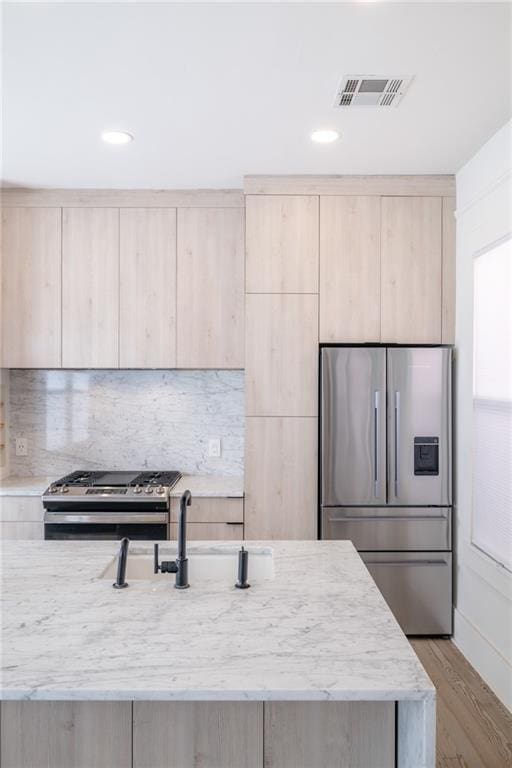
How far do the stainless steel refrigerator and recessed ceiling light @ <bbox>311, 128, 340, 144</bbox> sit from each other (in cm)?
115

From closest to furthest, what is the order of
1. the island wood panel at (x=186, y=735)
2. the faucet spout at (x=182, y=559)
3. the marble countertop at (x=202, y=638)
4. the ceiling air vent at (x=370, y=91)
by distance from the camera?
the marble countertop at (x=202, y=638)
the island wood panel at (x=186, y=735)
the faucet spout at (x=182, y=559)
the ceiling air vent at (x=370, y=91)

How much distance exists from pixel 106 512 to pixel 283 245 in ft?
6.40

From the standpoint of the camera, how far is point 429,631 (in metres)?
3.50

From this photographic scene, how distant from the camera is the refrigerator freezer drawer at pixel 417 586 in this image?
3.47m

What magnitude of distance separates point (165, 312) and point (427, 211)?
177 cm

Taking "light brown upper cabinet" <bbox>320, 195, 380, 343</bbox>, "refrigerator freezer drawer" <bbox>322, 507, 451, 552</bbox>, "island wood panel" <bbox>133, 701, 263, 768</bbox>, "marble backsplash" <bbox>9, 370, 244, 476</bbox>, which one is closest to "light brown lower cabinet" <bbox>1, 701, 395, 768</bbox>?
"island wood panel" <bbox>133, 701, 263, 768</bbox>

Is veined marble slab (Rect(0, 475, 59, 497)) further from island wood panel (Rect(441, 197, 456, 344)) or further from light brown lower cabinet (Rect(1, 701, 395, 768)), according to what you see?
island wood panel (Rect(441, 197, 456, 344))

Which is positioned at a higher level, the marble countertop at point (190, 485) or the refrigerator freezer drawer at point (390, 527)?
the marble countertop at point (190, 485)

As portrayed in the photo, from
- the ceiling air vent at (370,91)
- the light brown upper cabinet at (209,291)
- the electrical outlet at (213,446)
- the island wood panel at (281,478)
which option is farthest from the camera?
the electrical outlet at (213,446)

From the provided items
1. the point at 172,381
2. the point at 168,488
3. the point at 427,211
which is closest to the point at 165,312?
the point at 172,381

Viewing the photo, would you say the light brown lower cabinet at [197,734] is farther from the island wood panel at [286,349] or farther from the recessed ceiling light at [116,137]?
the recessed ceiling light at [116,137]

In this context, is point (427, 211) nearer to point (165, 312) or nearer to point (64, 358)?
point (165, 312)

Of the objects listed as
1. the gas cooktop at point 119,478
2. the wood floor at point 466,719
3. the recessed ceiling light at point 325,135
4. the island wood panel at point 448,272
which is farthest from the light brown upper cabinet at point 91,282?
the wood floor at point 466,719

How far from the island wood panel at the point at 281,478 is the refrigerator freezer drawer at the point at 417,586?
0.47 meters
